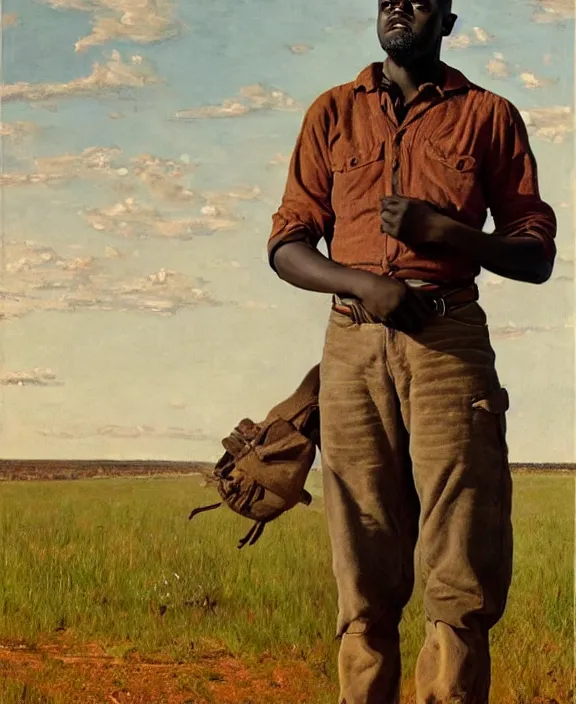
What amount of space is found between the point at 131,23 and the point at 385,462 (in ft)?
10.3

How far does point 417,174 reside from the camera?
14.7 ft

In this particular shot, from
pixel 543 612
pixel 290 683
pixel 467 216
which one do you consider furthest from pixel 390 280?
pixel 543 612

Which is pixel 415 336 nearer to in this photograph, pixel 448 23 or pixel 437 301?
pixel 437 301

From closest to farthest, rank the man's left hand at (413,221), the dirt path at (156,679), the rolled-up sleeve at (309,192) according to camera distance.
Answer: the man's left hand at (413,221) < the rolled-up sleeve at (309,192) < the dirt path at (156,679)

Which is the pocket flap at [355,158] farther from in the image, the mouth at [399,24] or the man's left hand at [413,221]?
the mouth at [399,24]

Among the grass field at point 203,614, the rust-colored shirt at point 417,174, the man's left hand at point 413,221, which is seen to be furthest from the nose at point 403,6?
the grass field at point 203,614

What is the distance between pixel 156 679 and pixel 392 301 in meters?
2.72

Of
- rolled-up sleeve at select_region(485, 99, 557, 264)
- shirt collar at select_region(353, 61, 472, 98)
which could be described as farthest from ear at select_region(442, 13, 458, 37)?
rolled-up sleeve at select_region(485, 99, 557, 264)

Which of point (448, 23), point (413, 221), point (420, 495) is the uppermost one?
point (448, 23)

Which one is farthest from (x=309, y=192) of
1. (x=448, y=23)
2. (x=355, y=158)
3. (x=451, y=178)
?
(x=448, y=23)

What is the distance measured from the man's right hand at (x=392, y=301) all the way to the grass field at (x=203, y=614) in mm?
2122

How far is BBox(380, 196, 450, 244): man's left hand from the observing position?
14.3 feet

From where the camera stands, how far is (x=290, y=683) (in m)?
6.11

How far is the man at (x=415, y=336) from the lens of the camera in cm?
442
